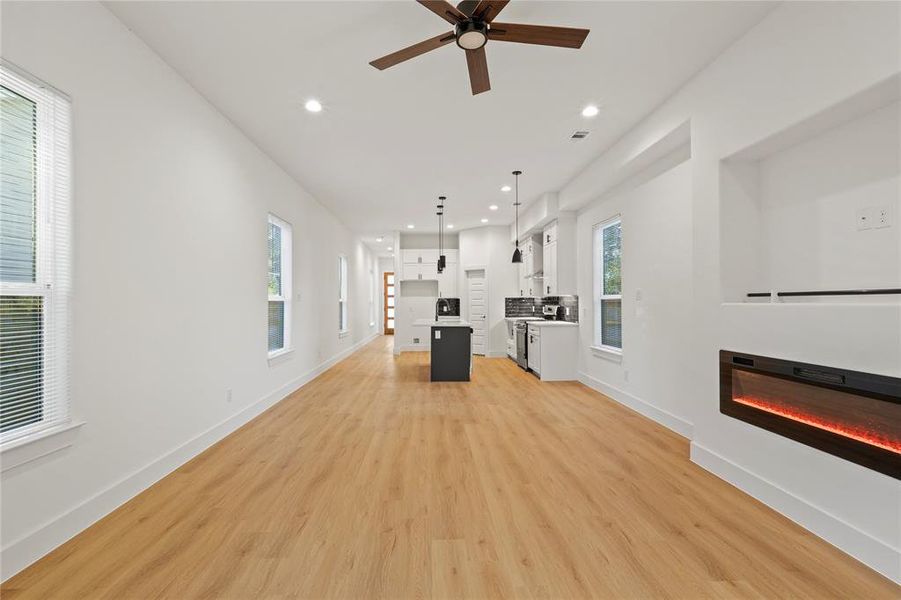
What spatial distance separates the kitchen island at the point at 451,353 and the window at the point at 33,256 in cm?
448

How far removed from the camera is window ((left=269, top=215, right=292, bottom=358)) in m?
4.90

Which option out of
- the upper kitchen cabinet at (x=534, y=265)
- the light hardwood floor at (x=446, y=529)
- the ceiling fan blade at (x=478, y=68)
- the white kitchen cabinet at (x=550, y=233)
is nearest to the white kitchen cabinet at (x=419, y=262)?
the upper kitchen cabinet at (x=534, y=265)

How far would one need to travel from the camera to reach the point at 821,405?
6.91 feet

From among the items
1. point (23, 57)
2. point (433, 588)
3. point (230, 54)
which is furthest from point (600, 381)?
point (23, 57)

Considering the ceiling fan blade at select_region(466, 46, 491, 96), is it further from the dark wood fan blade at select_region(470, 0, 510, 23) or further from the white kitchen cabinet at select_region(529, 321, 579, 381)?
the white kitchen cabinet at select_region(529, 321, 579, 381)

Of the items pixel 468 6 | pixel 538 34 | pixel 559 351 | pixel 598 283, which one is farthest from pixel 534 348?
pixel 468 6

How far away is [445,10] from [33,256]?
250 centimetres

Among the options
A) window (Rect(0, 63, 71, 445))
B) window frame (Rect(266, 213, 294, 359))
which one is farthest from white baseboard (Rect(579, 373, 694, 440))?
window (Rect(0, 63, 71, 445))

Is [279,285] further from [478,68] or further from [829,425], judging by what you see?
[829,425]

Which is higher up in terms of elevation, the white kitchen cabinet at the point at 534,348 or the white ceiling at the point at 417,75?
the white ceiling at the point at 417,75

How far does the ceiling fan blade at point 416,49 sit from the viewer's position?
210 centimetres

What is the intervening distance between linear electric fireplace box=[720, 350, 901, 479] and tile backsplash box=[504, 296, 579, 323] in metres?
3.40

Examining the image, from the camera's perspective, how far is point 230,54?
8.91 ft

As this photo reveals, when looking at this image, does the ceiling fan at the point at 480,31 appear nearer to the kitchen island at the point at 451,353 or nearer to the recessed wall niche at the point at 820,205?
the recessed wall niche at the point at 820,205
